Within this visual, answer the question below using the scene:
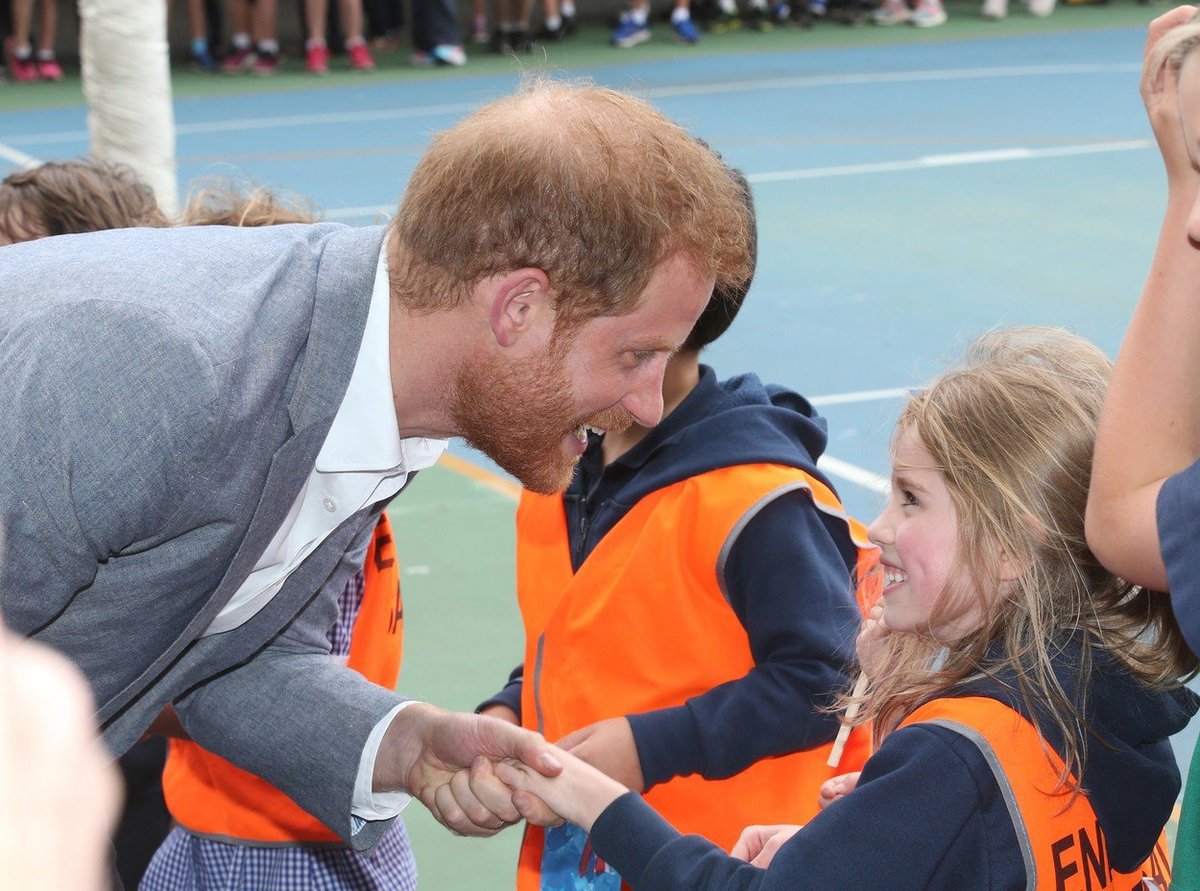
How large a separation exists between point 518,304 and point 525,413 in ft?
0.60

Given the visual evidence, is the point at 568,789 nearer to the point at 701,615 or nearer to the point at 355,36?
the point at 701,615

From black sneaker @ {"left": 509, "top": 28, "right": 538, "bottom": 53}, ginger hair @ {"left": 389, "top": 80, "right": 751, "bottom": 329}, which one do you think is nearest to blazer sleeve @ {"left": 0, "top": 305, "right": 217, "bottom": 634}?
ginger hair @ {"left": 389, "top": 80, "right": 751, "bottom": 329}

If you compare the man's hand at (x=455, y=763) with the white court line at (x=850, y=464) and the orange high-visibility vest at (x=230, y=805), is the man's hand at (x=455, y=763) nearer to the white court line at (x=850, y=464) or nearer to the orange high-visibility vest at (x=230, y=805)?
the orange high-visibility vest at (x=230, y=805)

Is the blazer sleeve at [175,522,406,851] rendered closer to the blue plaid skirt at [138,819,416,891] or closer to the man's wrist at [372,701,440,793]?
the man's wrist at [372,701,440,793]

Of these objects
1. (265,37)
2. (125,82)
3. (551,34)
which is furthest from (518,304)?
(551,34)

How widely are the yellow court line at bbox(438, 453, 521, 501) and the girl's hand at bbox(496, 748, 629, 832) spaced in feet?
11.8

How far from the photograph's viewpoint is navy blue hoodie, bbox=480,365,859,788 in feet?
8.05

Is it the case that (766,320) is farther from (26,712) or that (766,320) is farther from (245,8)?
(245,8)

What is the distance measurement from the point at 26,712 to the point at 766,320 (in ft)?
24.7

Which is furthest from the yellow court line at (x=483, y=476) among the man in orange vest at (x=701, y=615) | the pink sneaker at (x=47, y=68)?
the pink sneaker at (x=47, y=68)

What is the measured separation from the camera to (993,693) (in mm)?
1934

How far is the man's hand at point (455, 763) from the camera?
8.02 ft

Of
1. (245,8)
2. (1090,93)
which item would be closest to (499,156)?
(1090,93)

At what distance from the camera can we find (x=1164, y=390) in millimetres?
1633
